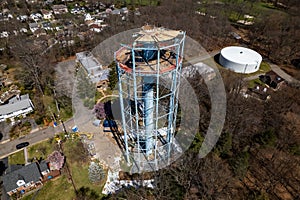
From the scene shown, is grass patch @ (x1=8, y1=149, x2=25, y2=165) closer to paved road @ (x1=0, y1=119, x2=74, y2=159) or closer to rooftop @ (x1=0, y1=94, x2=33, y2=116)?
paved road @ (x1=0, y1=119, x2=74, y2=159)

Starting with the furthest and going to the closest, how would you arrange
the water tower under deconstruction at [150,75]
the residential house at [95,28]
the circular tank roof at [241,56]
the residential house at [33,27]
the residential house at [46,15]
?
1. the residential house at [46,15]
2. the residential house at [33,27]
3. the residential house at [95,28]
4. the circular tank roof at [241,56]
5. the water tower under deconstruction at [150,75]

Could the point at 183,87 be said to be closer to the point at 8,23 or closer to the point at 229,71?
the point at 229,71

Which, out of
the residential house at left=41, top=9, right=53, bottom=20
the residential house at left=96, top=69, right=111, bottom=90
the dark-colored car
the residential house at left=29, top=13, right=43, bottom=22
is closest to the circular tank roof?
the residential house at left=96, top=69, right=111, bottom=90

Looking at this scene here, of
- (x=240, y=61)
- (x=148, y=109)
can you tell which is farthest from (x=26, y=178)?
(x=240, y=61)

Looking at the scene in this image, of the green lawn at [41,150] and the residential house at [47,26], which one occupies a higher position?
the residential house at [47,26]

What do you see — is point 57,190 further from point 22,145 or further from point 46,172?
point 22,145

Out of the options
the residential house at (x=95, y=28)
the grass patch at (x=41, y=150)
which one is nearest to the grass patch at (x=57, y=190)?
the grass patch at (x=41, y=150)

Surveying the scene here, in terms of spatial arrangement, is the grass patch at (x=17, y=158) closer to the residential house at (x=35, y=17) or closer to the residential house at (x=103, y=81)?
the residential house at (x=103, y=81)
